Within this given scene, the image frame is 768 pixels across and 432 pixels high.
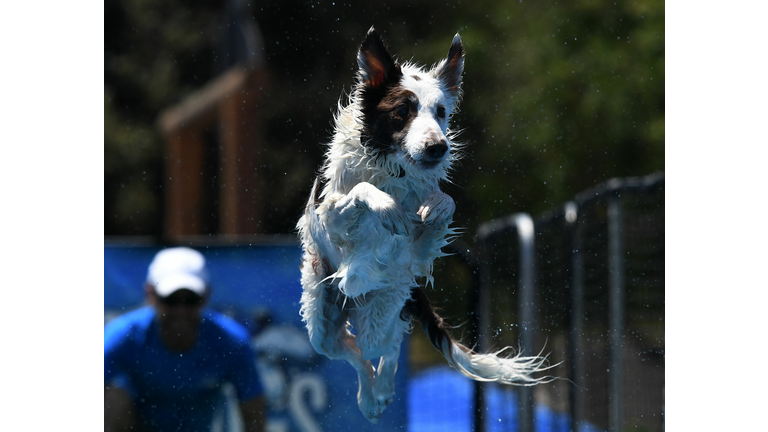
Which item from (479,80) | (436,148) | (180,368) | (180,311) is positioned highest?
(479,80)

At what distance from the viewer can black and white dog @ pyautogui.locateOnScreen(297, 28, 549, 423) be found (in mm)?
1795

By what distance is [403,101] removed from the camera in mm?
1818

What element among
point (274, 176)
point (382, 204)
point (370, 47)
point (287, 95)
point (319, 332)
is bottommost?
point (319, 332)

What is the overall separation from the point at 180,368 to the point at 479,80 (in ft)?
12.6

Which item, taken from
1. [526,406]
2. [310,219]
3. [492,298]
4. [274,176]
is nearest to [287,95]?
[274,176]

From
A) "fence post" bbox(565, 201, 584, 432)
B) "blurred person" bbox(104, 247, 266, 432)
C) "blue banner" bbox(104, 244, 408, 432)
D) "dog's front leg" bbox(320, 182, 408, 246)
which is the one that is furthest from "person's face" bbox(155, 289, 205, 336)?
"fence post" bbox(565, 201, 584, 432)

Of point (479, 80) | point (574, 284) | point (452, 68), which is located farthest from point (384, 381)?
point (479, 80)

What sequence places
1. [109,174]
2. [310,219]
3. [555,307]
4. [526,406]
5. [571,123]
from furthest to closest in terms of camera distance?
[109,174]
[571,123]
[555,307]
[526,406]
[310,219]

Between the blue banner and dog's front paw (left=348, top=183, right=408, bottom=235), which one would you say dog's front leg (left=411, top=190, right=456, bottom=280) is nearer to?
dog's front paw (left=348, top=183, right=408, bottom=235)

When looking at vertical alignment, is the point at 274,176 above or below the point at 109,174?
below

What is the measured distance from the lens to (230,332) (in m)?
3.94

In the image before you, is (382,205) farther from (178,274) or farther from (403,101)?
(178,274)

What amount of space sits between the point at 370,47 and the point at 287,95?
4515 mm

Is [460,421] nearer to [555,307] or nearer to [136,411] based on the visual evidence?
[555,307]
